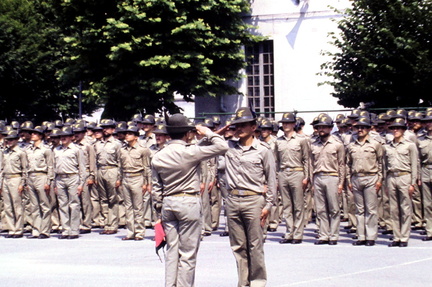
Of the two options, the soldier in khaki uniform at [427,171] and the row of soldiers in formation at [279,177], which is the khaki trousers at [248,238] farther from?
the soldier in khaki uniform at [427,171]

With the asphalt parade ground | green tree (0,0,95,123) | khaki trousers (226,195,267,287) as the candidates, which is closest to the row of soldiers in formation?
the asphalt parade ground

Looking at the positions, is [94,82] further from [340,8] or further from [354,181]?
[354,181]

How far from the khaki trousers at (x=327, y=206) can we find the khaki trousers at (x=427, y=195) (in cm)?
176

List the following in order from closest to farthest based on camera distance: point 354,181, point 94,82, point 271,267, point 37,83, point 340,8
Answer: point 271,267 → point 354,181 → point 94,82 → point 340,8 → point 37,83

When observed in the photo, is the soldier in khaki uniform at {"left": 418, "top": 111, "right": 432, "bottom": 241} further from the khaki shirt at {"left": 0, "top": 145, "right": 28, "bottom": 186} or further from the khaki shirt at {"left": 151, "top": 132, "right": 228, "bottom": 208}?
the khaki shirt at {"left": 0, "top": 145, "right": 28, "bottom": 186}

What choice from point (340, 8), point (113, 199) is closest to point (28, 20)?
point (340, 8)

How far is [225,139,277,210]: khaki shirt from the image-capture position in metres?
10.7

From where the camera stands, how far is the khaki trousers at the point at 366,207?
1530 cm

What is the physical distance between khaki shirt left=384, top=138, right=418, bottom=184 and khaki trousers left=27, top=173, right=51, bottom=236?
7.23 metres

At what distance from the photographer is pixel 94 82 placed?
33.0 metres

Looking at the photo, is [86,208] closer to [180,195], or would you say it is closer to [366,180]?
[366,180]

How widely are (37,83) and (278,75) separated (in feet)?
40.3

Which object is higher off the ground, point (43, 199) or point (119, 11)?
point (119, 11)

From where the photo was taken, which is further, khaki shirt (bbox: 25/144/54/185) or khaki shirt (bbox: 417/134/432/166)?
khaki shirt (bbox: 25/144/54/185)
